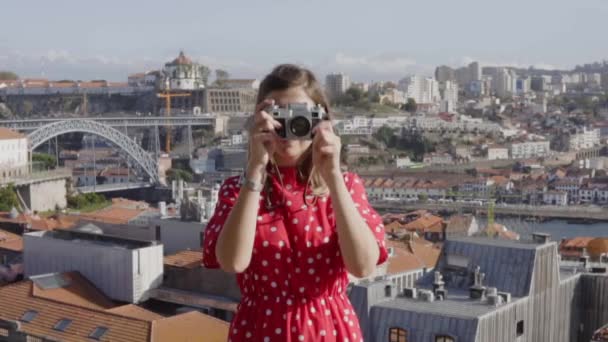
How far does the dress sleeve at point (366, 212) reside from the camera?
3.05 feet

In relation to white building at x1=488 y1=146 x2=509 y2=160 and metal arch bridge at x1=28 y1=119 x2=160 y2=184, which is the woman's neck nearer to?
metal arch bridge at x1=28 y1=119 x2=160 y2=184

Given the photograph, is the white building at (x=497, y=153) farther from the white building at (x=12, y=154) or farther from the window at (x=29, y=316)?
the window at (x=29, y=316)

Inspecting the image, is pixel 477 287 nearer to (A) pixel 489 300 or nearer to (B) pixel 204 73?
(A) pixel 489 300

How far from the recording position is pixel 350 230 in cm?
87

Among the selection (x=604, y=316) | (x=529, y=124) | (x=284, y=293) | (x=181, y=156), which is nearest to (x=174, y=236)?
(x=604, y=316)

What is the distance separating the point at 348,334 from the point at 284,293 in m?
0.07

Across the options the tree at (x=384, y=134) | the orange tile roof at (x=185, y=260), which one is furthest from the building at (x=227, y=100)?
the orange tile roof at (x=185, y=260)

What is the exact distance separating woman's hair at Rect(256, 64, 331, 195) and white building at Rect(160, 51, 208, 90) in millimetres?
34714

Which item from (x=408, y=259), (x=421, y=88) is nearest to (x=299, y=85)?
(x=408, y=259)

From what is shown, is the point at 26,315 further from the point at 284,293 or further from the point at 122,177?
the point at 122,177

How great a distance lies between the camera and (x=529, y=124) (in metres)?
44.9

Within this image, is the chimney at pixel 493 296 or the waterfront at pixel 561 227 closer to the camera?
the chimney at pixel 493 296

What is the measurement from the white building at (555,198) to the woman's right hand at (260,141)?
84.0 ft

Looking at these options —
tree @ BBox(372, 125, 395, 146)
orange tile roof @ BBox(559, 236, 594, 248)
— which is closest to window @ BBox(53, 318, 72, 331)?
orange tile roof @ BBox(559, 236, 594, 248)
